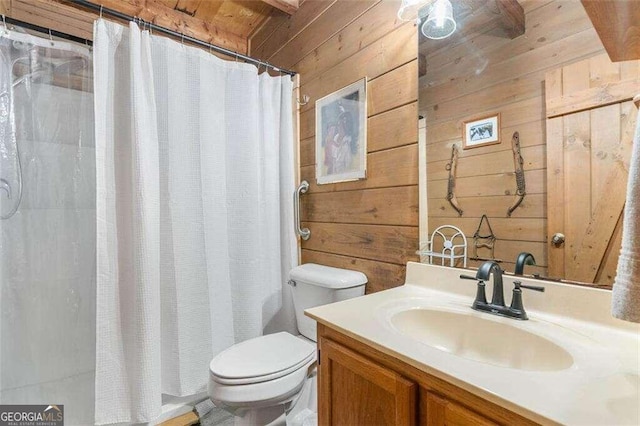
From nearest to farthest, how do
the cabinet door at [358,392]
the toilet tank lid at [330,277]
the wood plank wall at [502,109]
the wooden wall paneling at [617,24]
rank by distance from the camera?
the wooden wall paneling at [617,24], the cabinet door at [358,392], the wood plank wall at [502,109], the toilet tank lid at [330,277]

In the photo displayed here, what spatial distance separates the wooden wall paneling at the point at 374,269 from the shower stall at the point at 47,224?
1.19 metres

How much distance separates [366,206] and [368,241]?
0.55 feet

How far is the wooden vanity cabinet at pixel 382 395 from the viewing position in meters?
0.54

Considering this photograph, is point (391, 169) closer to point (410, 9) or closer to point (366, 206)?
point (366, 206)

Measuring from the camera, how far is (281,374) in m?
1.15

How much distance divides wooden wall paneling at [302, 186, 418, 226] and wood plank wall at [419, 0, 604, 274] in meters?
0.10

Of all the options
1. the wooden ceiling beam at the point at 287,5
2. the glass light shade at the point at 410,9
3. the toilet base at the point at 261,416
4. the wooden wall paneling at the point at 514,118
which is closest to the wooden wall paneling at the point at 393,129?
the wooden wall paneling at the point at 514,118

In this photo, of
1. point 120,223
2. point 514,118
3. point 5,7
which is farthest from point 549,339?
point 5,7

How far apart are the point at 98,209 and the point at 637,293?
1588 millimetres

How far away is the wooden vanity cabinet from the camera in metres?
0.54

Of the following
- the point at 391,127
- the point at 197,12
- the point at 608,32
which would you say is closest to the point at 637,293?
the point at 608,32

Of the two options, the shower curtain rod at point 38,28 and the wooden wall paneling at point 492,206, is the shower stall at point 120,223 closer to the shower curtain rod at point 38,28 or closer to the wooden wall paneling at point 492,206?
the shower curtain rod at point 38,28

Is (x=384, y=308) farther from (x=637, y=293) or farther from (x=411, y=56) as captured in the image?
(x=411, y=56)

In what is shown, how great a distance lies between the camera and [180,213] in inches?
55.0
